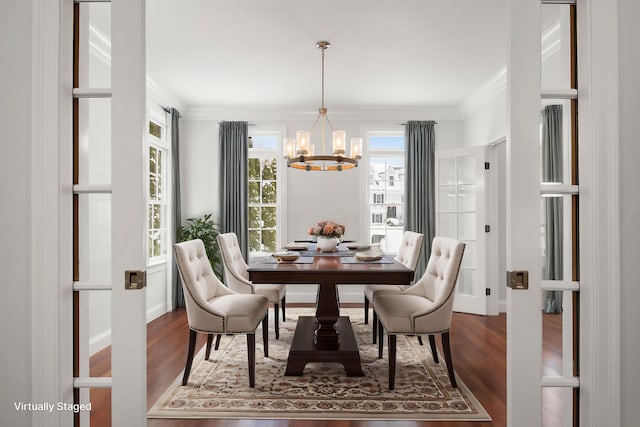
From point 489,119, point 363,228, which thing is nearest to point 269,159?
point 363,228

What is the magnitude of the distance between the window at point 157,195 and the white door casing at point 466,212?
12.1 ft

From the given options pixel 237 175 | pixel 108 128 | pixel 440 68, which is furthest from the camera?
pixel 237 175

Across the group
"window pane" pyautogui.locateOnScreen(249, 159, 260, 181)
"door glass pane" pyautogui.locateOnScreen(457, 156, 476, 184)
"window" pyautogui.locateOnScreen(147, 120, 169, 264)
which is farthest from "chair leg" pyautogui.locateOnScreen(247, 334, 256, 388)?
"door glass pane" pyautogui.locateOnScreen(457, 156, 476, 184)

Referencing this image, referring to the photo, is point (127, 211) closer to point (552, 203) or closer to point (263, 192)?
point (552, 203)

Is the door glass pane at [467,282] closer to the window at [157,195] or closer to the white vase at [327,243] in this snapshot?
the white vase at [327,243]

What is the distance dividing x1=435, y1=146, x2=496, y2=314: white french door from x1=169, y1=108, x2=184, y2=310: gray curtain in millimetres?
3537

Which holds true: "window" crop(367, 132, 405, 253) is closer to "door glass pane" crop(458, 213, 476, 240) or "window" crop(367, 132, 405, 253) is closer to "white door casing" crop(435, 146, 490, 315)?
"white door casing" crop(435, 146, 490, 315)

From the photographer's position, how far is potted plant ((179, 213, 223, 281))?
516 cm

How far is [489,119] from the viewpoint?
4.77 metres

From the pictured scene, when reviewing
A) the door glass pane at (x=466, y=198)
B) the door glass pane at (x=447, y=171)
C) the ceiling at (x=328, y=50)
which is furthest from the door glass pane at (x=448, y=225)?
the ceiling at (x=328, y=50)

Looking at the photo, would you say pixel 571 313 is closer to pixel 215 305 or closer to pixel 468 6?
pixel 215 305

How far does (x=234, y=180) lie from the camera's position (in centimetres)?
546

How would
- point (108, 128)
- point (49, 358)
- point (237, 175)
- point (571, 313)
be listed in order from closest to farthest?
1. point (49, 358)
2. point (571, 313)
3. point (108, 128)
4. point (237, 175)

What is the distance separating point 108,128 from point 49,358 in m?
2.83
